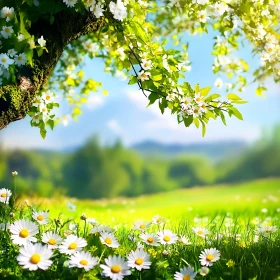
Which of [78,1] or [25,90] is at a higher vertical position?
[78,1]

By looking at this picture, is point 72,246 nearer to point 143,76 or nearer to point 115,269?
point 115,269

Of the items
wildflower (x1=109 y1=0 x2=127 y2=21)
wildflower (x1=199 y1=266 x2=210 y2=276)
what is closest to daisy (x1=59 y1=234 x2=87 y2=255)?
wildflower (x1=199 y1=266 x2=210 y2=276)

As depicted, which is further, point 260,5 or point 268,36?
point 268,36

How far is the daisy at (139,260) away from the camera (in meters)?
2.72

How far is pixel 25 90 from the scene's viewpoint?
3621 mm

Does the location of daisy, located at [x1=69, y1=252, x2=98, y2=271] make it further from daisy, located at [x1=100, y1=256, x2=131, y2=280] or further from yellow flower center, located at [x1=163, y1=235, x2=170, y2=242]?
yellow flower center, located at [x1=163, y1=235, x2=170, y2=242]

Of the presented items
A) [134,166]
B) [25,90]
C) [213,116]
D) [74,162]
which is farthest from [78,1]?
[134,166]

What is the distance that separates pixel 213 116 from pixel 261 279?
117 centimetres

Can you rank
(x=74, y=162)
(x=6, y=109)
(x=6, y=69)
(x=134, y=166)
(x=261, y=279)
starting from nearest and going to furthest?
(x=261, y=279) < (x=6, y=69) < (x=6, y=109) < (x=74, y=162) < (x=134, y=166)

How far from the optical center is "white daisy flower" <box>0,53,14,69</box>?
125 inches

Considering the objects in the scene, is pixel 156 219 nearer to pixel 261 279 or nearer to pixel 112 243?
pixel 112 243

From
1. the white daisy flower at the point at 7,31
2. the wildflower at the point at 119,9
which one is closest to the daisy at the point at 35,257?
the white daisy flower at the point at 7,31

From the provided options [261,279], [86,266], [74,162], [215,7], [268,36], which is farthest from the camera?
[74,162]

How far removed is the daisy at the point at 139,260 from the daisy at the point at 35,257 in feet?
1.49
